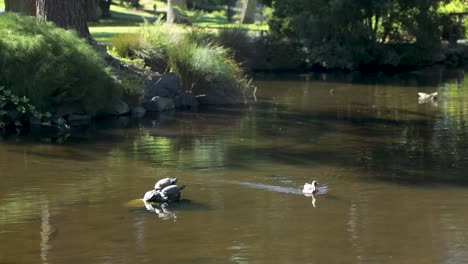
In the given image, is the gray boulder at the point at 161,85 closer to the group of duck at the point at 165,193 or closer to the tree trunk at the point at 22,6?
the tree trunk at the point at 22,6

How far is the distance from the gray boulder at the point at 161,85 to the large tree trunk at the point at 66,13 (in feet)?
8.03

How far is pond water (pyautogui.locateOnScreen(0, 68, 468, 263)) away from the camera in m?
10.4

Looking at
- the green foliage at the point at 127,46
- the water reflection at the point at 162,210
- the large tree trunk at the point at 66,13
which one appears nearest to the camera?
the water reflection at the point at 162,210

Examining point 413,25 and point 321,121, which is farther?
point 413,25

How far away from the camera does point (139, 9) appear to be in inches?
2547

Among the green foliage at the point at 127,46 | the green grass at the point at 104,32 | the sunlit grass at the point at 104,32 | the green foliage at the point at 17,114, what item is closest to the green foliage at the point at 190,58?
the green foliage at the point at 127,46

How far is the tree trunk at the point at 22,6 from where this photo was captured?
27359 millimetres

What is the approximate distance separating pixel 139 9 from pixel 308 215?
54153 mm

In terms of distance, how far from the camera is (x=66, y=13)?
24.1 metres

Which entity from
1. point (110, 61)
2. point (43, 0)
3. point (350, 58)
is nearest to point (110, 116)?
point (110, 61)

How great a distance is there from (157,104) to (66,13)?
11.4 ft

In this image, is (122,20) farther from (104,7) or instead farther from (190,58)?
(190,58)

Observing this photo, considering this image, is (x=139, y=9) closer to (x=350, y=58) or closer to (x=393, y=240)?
(x=350, y=58)

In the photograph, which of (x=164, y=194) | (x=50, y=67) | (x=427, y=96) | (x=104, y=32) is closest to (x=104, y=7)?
(x=104, y=32)
